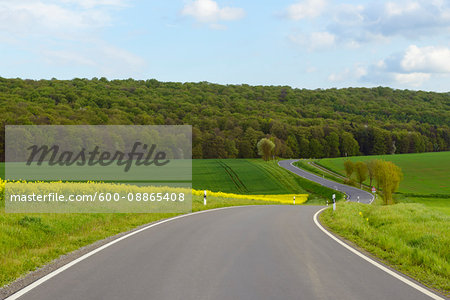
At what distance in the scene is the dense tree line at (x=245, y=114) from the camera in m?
95.5

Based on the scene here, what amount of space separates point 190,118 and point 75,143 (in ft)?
229

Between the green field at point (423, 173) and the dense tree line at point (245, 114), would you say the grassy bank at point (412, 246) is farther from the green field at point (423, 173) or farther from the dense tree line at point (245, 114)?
the dense tree line at point (245, 114)

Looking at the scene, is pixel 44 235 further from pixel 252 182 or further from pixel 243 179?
pixel 243 179

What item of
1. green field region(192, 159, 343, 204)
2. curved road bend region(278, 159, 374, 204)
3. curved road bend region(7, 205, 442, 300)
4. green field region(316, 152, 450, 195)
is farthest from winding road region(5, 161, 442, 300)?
green field region(316, 152, 450, 195)

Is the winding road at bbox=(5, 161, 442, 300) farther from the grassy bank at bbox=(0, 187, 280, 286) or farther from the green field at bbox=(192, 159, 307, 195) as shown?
the green field at bbox=(192, 159, 307, 195)

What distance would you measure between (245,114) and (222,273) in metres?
144

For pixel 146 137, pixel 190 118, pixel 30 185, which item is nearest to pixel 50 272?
pixel 30 185

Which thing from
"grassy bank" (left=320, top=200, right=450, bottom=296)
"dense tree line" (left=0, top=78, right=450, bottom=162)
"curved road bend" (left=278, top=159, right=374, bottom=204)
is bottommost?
"curved road bend" (left=278, top=159, right=374, bottom=204)

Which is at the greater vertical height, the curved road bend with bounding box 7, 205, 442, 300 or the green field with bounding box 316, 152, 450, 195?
the curved road bend with bounding box 7, 205, 442, 300

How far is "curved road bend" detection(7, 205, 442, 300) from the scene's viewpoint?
549 cm

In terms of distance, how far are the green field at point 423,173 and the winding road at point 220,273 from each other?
62839 mm

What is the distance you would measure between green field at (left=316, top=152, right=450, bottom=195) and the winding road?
62.8 metres

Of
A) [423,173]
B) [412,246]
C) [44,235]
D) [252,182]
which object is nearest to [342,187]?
[252,182]

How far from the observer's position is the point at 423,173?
8556 cm
